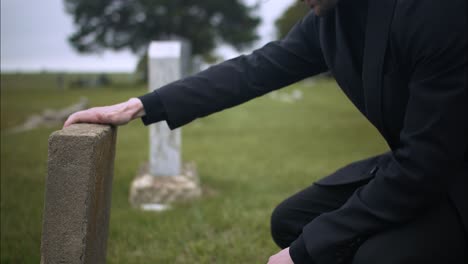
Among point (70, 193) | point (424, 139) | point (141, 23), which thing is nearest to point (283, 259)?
point (424, 139)

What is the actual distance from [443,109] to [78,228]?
4.81ft

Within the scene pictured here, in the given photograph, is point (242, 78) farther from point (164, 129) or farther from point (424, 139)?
point (164, 129)

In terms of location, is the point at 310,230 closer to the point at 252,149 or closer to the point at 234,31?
the point at 252,149

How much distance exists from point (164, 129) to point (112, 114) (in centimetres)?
279

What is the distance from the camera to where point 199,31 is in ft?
99.8

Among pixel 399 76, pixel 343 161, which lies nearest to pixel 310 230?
pixel 399 76

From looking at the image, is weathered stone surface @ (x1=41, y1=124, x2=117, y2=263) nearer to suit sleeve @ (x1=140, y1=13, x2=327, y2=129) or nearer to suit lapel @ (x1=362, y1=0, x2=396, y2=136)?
suit sleeve @ (x1=140, y1=13, x2=327, y2=129)

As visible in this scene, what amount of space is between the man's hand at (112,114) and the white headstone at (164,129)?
2.63m

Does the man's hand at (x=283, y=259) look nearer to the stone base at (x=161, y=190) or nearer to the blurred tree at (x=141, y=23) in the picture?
the stone base at (x=161, y=190)

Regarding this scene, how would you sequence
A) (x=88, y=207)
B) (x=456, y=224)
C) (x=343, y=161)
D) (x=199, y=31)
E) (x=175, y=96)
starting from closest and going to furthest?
1. (x=456, y=224)
2. (x=88, y=207)
3. (x=175, y=96)
4. (x=343, y=161)
5. (x=199, y=31)

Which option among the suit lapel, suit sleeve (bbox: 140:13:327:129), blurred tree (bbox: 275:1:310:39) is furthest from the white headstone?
blurred tree (bbox: 275:1:310:39)

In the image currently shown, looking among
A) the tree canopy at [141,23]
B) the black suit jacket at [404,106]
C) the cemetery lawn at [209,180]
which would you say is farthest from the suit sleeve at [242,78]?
the tree canopy at [141,23]

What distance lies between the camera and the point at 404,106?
5.84ft

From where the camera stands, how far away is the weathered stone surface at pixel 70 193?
1.98 m
